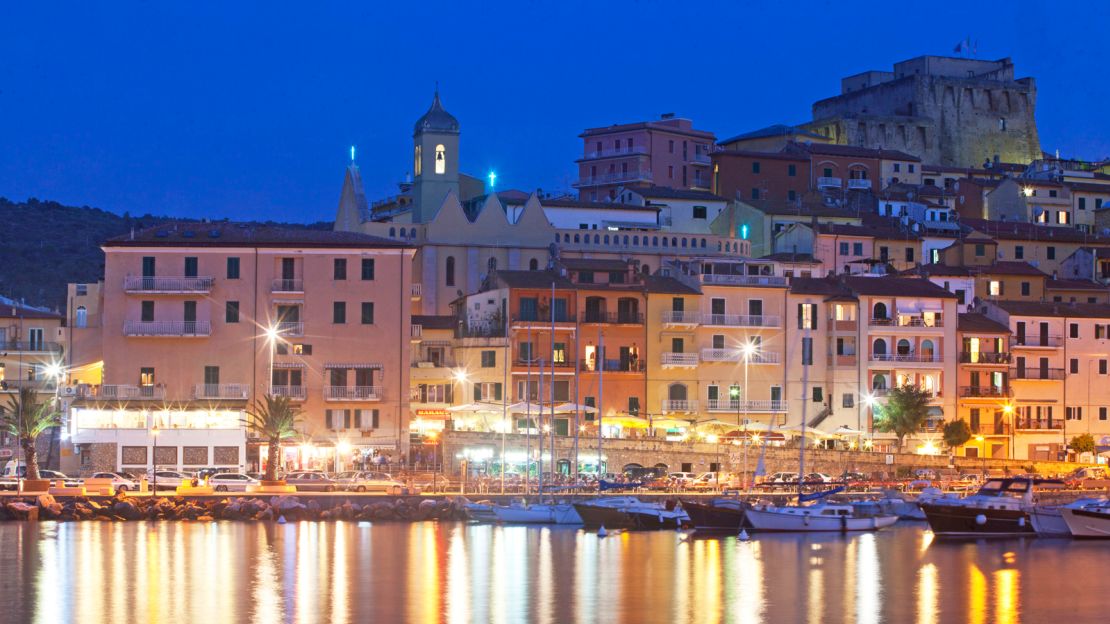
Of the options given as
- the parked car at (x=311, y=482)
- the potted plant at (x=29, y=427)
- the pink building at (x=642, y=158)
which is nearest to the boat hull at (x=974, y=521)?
the parked car at (x=311, y=482)

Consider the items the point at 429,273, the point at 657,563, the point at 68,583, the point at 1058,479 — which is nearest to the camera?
the point at 68,583

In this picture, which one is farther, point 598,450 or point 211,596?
point 598,450

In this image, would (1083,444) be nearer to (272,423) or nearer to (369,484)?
(369,484)

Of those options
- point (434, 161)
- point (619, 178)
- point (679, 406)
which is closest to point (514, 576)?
point (679, 406)

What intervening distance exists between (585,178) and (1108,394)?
43.8 meters

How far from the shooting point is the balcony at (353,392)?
250 feet

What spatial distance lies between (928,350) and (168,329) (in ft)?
114

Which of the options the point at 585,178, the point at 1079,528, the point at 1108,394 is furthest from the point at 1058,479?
the point at 585,178

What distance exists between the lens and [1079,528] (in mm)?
65188

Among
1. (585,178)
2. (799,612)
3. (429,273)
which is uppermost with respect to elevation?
(585,178)

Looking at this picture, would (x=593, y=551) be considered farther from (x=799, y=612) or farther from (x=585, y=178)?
(x=585, y=178)

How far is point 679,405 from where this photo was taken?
8212 centimetres

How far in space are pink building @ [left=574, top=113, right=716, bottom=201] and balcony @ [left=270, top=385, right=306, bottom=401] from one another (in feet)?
147

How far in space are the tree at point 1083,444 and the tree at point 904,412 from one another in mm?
8286
